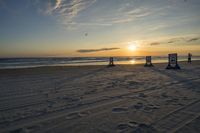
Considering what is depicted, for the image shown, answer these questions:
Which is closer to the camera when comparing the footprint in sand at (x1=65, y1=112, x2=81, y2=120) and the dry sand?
the dry sand

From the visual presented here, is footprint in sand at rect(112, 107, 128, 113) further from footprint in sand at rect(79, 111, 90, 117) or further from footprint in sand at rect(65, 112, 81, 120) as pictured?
footprint in sand at rect(65, 112, 81, 120)

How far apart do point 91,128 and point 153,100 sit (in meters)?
2.98

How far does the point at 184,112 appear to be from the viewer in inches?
192

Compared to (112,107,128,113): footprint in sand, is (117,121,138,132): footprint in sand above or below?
below

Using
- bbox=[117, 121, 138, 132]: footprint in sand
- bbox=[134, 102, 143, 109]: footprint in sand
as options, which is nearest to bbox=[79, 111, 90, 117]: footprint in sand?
bbox=[117, 121, 138, 132]: footprint in sand

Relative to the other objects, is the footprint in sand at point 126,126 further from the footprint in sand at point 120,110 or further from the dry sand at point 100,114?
the footprint in sand at point 120,110

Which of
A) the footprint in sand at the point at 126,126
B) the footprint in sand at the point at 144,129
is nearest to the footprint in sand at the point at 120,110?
the footprint in sand at the point at 126,126

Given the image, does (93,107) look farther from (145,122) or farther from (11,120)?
(11,120)

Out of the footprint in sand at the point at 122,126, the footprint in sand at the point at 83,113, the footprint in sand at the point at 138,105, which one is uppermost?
the footprint in sand at the point at 138,105

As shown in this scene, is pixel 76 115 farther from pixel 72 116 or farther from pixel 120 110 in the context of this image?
pixel 120 110

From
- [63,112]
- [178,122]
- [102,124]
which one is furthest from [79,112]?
[178,122]

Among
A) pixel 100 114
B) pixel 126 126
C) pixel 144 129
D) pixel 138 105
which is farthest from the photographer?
pixel 138 105

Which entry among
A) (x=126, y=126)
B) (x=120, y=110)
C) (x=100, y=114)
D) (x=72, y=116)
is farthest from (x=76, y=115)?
(x=126, y=126)

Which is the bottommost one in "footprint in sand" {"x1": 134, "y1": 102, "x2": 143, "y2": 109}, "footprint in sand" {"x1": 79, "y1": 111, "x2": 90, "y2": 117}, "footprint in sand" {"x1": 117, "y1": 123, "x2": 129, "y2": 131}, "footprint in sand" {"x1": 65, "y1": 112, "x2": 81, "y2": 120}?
"footprint in sand" {"x1": 117, "y1": 123, "x2": 129, "y2": 131}
